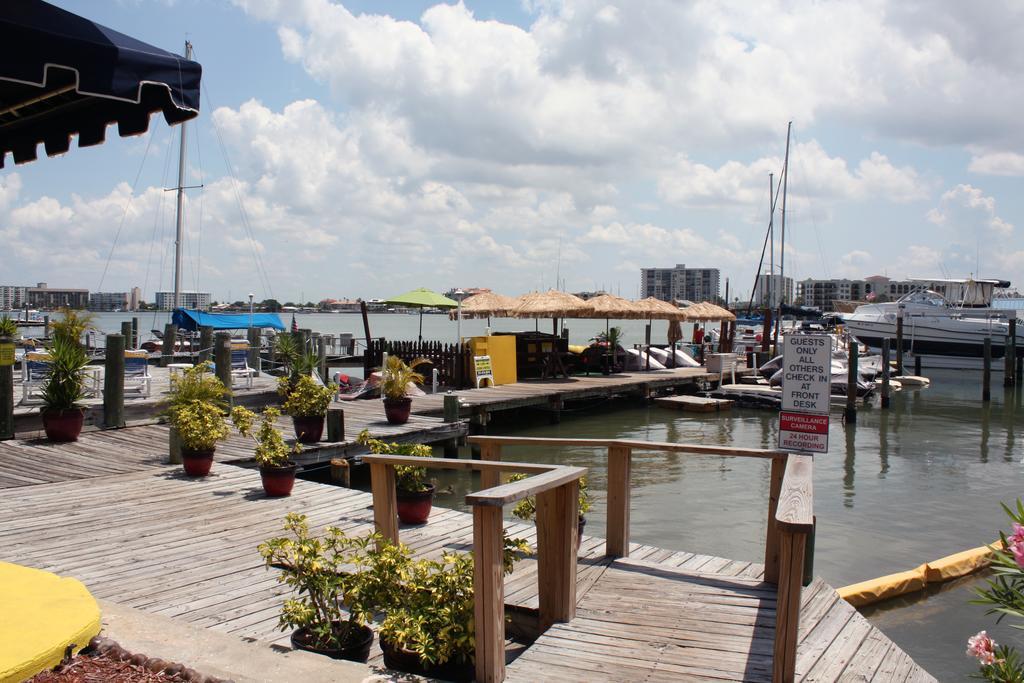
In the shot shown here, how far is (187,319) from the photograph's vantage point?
30.8 metres

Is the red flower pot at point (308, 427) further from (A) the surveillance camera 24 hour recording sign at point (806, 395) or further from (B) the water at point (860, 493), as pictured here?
(A) the surveillance camera 24 hour recording sign at point (806, 395)

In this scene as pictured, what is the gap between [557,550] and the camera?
5.13 metres

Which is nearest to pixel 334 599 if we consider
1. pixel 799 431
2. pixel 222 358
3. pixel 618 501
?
pixel 618 501

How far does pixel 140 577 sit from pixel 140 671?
319 centimetres

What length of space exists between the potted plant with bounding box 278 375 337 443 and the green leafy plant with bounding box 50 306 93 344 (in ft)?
11.0

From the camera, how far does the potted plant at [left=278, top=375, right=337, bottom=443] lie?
12117 mm

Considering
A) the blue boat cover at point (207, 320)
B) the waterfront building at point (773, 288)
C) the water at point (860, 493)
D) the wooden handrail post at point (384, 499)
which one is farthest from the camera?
the waterfront building at point (773, 288)

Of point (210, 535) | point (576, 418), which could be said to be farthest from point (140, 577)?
point (576, 418)

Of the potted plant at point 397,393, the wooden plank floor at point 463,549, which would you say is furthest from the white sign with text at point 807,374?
the potted plant at point 397,393

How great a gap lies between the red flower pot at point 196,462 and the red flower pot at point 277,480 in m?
1.29

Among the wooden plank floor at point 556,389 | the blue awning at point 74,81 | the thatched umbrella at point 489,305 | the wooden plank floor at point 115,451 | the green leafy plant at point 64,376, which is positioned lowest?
the wooden plank floor at point 556,389

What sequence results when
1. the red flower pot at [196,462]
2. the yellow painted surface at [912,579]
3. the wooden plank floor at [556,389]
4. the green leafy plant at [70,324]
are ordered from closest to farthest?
the yellow painted surface at [912,579], the red flower pot at [196,462], the green leafy plant at [70,324], the wooden plank floor at [556,389]

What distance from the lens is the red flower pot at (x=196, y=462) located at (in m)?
10.3

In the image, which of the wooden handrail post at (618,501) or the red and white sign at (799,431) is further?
the red and white sign at (799,431)
